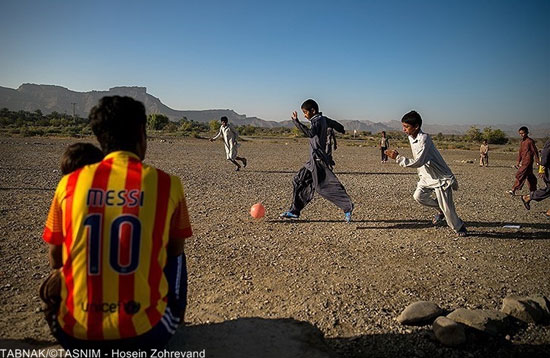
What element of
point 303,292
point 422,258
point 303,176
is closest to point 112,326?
point 303,292

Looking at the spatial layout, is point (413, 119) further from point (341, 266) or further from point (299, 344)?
point (299, 344)

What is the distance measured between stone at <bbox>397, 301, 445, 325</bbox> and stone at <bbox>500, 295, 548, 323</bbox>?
2.12 feet

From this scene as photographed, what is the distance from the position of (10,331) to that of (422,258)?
468 centimetres

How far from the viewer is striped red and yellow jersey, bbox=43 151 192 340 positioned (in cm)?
182

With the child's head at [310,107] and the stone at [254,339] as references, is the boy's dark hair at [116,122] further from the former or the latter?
the child's head at [310,107]

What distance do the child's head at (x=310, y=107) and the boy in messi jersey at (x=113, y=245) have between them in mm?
4747

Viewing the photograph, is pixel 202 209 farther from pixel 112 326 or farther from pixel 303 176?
pixel 112 326

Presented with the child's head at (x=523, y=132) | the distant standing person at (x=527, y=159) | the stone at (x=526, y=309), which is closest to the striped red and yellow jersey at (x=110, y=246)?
the stone at (x=526, y=309)

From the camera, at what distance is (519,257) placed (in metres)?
5.36

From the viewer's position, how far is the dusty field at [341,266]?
Answer: 3311mm

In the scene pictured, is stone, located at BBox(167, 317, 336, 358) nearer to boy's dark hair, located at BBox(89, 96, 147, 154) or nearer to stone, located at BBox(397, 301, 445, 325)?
stone, located at BBox(397, 301, 445, 325)

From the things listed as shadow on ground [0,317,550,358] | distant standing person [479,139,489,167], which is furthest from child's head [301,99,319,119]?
distant standing person [479,139,489,167]

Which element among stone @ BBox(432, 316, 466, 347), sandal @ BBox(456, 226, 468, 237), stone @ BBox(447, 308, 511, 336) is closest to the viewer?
stone @ BBox(432, 316, 466, 347)

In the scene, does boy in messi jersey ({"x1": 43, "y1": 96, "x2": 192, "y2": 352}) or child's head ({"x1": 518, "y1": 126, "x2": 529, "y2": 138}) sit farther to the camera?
child's head ({"x1": 518, "y1": 126, "x2": 529, "y2": 138})
